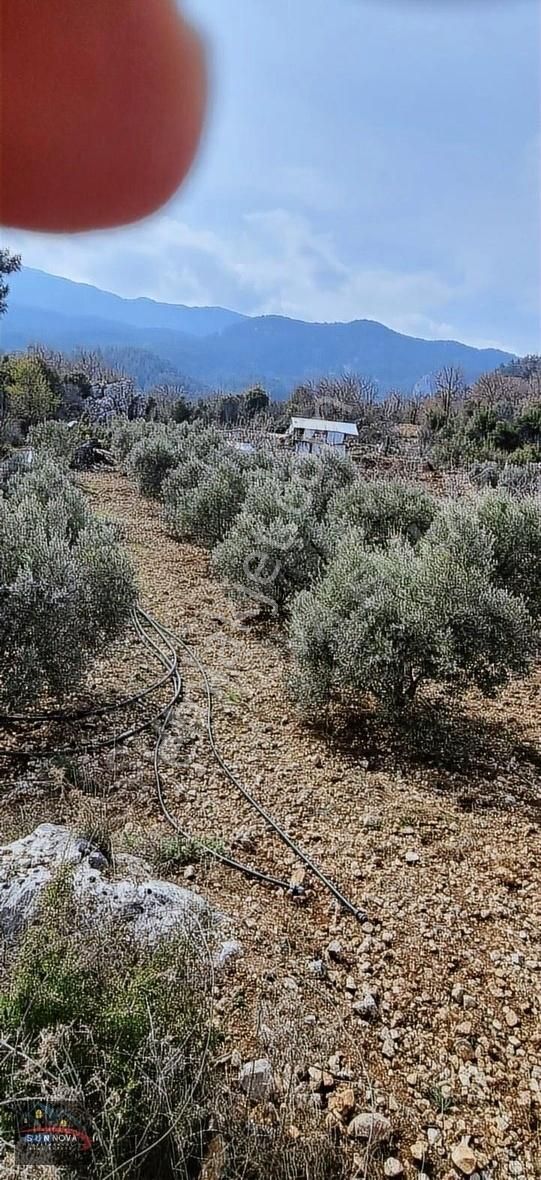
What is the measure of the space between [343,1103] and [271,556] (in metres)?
5.38

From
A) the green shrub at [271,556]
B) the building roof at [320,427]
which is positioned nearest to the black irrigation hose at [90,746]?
the green shrub at [271,556]

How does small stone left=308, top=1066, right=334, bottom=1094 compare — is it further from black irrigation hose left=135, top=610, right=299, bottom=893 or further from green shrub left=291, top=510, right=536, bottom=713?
green shrub left=291, top=510, right=536, bottom=713

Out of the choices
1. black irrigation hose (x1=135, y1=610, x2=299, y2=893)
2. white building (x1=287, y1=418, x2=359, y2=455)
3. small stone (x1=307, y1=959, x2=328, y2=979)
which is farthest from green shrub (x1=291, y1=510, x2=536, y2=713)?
white building (x1=287, y1=418, x2=359, y2=455)

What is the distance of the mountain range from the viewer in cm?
299

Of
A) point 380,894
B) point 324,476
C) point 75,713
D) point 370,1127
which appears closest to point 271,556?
point 75,713

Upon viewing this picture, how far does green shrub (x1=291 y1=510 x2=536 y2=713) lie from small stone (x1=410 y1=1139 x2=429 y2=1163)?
2.60m

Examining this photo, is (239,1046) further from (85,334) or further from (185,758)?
(85,334)

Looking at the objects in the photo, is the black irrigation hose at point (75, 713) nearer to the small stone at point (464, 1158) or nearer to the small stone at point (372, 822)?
the small stone at point (372, 822)

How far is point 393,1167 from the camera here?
146 centimetres

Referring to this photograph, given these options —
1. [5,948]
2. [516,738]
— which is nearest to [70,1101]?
[5,948]

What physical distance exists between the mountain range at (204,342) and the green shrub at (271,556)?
85.4 inches

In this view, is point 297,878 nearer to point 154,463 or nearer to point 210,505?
point 210,505

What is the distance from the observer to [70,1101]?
1112 mm

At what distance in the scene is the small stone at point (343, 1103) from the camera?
5.16 feet
